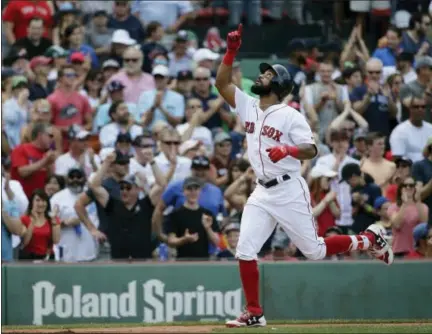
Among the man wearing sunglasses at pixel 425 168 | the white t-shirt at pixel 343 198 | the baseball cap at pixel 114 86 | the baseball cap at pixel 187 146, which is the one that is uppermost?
the baseball cap at pixel 114 86

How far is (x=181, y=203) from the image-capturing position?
14.2 meters

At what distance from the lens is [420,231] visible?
1387cm

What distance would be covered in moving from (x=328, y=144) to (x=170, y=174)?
2.20 m

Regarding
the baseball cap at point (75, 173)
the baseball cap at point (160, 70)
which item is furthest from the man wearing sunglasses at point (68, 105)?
the baseball cap at point (75, 173)

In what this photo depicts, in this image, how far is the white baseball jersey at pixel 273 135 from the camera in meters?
10.4

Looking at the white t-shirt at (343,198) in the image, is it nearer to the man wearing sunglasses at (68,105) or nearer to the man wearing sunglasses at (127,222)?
the man wearing sunglasses at (127,222)

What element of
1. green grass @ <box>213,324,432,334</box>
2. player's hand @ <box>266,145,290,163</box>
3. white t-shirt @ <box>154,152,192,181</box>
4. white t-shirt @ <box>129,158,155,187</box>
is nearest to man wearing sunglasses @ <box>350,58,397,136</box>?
white t-shirt @ <box>154,152,192,181</box>

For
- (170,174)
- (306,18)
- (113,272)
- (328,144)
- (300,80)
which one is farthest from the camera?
(306,18)

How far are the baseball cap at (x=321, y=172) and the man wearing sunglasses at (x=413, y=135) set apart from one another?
138 cm

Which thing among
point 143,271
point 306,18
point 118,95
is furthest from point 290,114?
point 306,18

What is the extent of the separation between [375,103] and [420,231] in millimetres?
3178

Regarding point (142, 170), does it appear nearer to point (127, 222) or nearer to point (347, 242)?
point (127, 222)

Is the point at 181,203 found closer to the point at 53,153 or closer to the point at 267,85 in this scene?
the point at 53,153

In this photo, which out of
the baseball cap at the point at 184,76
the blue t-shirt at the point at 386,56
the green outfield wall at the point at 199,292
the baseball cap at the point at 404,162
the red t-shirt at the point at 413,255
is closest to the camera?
the green outfield wall at the point at 199,292
